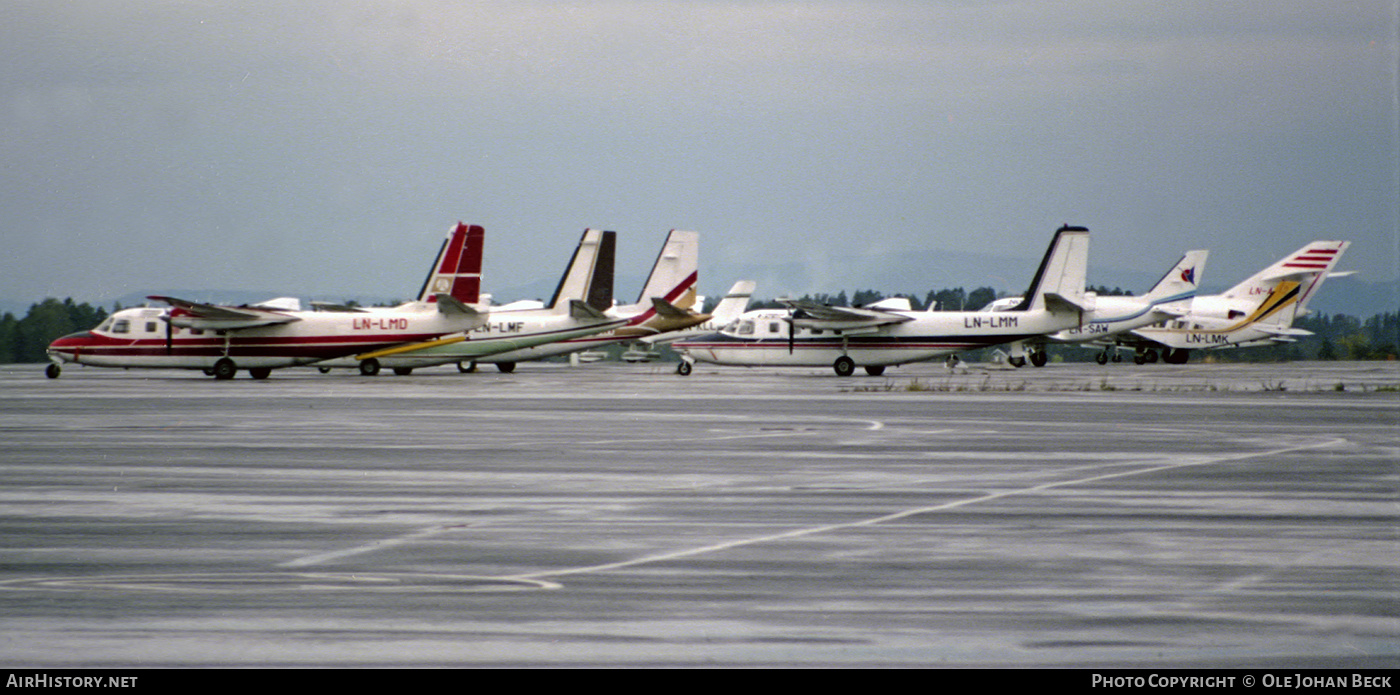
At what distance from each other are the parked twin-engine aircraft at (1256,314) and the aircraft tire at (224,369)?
4113 centimetres

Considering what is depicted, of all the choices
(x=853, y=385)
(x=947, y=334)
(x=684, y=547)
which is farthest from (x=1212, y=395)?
(x=684, y=547)

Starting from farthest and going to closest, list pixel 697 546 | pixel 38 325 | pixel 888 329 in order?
pixel 38 325, pixel 888 329, pixel 697 546

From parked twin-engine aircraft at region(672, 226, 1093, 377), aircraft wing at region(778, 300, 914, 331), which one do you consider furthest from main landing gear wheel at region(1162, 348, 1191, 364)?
aircraft wing at region(778, 300, 914, 331)

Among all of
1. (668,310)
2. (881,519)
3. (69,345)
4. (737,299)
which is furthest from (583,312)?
(881,519)

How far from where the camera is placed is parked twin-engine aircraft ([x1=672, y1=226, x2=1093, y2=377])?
4516 cm

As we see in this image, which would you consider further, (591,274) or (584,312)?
(591,274)

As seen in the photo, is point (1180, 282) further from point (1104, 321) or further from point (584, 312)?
point (584, 312)

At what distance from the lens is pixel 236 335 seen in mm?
43562

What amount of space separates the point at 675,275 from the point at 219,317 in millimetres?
18460

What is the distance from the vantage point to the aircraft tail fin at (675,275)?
53.7 meters

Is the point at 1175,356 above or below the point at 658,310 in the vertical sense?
below

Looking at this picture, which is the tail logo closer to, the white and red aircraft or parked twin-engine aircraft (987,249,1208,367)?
parked twin-engine aircraft (987,249,1208,367)

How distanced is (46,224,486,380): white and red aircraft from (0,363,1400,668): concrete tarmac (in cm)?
2209

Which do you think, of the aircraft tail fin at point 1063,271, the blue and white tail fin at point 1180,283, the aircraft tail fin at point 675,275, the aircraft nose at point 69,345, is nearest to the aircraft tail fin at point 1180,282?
the blue and white tail fin at point 1180,283
